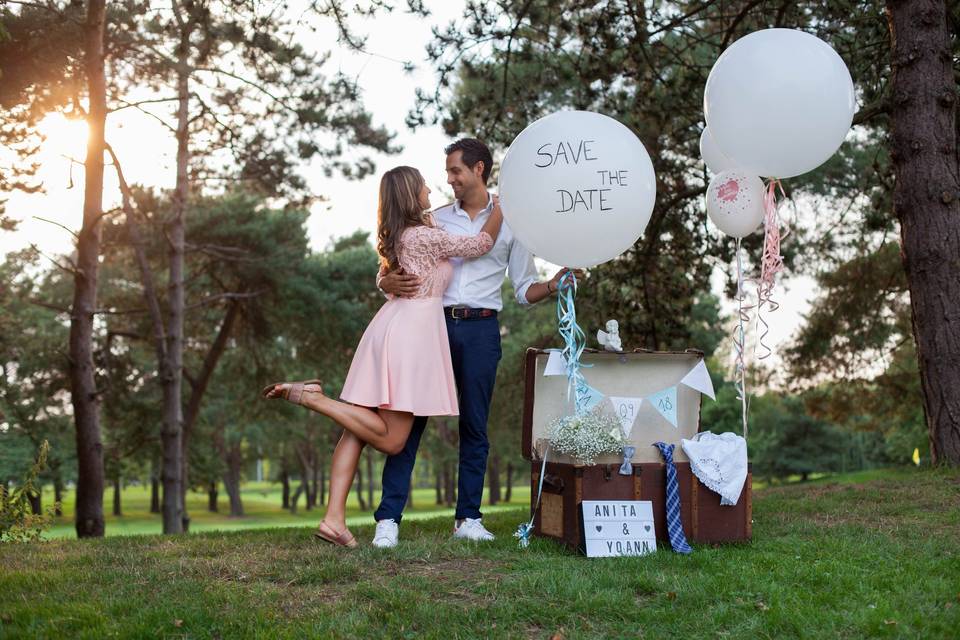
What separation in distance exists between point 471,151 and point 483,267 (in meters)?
0.59

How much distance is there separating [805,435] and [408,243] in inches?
1299

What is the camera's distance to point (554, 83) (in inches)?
330

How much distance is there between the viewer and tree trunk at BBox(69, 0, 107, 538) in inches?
406

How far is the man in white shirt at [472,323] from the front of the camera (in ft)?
14.7

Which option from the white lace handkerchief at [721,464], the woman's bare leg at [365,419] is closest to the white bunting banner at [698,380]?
the white lace handkerchief at [721,464]

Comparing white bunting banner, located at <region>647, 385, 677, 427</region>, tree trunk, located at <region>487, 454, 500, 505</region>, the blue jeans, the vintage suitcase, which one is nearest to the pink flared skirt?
the blue jeans

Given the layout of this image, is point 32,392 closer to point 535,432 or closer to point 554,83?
point 554,83

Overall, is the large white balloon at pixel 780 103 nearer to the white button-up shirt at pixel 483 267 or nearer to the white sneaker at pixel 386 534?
the white button-up shirt at pixel 483 267

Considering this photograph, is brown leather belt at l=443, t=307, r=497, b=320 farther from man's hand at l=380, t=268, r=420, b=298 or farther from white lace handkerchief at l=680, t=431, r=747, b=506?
white lace handkerchief at l=680, t=431, r=747, b=506

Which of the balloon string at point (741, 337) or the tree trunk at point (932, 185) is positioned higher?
the tree trunk at point (932, 185)

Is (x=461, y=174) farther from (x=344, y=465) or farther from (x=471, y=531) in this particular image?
(x=471, y=531)

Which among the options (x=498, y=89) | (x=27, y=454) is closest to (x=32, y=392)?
(x=27, y=454)

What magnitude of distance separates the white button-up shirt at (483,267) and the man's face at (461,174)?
5.6 inches

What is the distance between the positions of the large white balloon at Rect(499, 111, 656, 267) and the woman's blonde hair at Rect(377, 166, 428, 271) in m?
0.48
